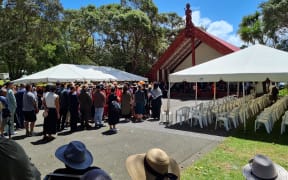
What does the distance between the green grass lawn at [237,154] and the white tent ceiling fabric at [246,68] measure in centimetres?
194

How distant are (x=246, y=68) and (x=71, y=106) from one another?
260 inches

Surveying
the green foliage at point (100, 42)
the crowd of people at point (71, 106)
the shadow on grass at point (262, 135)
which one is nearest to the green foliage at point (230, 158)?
the shadow on grass at point (262, 135)

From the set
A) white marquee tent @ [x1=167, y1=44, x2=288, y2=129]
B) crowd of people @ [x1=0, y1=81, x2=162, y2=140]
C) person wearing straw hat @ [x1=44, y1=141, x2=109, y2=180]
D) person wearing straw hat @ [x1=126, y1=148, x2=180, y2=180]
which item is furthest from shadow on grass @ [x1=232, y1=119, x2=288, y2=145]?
person wearing straw hat @ [x1=44, y1=141, x2=109, y2=180]

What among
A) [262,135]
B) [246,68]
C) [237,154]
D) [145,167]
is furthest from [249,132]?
[145,167]

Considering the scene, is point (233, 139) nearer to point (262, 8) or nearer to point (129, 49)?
point (262, 8)

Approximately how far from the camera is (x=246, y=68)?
10102mm

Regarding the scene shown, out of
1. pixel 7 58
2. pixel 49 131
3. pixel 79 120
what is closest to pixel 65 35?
pixel 7 58

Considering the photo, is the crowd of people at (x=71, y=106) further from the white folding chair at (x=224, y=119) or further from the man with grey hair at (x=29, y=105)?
the white folding chair at (x=224, y=119)

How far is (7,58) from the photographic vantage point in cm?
3066

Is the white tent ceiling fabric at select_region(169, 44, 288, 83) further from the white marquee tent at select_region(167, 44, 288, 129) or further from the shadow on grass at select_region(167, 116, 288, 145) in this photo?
the shadow on grass at select_region(167, 116, 288, 145)

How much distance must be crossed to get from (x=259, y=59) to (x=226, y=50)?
1265 centimetres

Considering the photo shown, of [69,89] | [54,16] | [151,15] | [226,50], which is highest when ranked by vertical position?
[151,15]

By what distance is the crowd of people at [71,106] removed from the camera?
8.15 m

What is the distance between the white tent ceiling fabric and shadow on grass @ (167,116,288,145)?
1.81 metres
